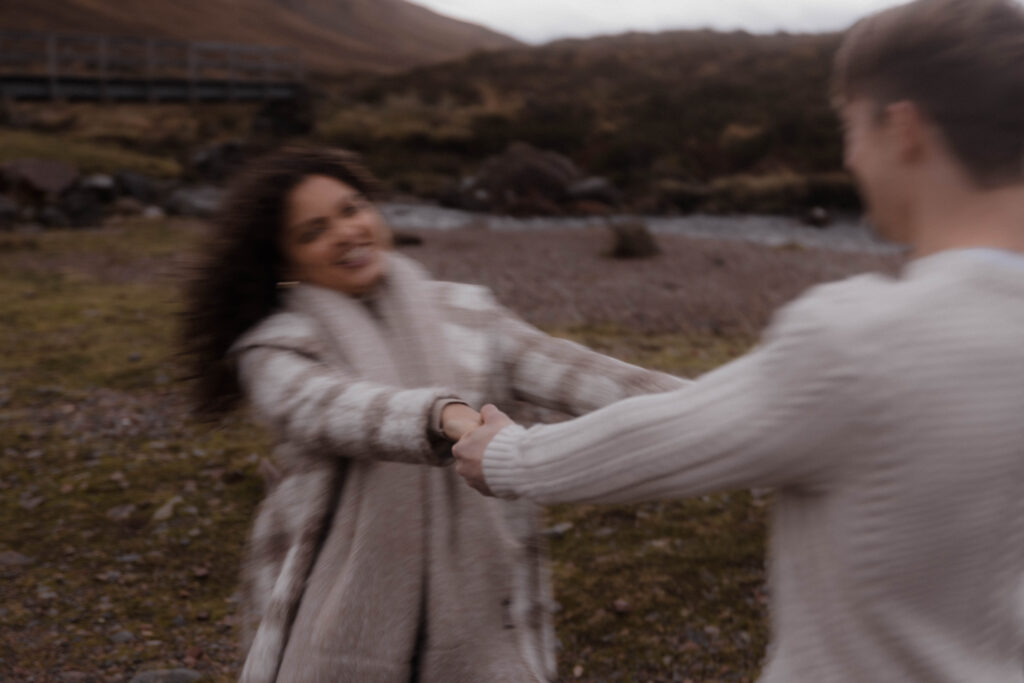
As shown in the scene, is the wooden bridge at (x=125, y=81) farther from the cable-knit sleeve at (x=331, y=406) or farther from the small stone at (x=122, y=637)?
the cable-knit sleeve at (x=331, y=406)

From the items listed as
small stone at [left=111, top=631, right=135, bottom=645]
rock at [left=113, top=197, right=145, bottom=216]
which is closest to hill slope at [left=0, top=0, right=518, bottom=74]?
rock at [left=113, top=197, right=145, bottom=216]

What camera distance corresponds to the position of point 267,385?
2041 mm

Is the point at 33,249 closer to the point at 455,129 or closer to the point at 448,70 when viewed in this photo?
the point at 455,129

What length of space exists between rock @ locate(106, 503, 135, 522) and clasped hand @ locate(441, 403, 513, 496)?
3427 mm

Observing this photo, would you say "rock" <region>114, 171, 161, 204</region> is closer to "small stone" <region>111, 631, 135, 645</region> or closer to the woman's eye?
"small stone" <region>111, 631, 135, 645</region>

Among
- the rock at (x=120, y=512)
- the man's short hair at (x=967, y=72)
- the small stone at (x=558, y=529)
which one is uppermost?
the man's short hair at (x=967, y=72)

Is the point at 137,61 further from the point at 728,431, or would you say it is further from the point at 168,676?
the point at 728,431

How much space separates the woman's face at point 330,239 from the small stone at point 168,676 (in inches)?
72.6

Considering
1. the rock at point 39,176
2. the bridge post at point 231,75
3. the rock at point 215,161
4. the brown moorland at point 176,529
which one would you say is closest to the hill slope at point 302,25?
the bridge post at point 231,75

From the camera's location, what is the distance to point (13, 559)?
14.0ft

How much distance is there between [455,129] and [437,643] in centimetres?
2268

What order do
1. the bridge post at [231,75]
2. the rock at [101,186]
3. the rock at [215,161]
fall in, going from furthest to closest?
1. the bridge post at [231,75]
2. the rock at [215,161]
3. the rock at [101,186]

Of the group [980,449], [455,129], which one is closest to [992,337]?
[980,449]

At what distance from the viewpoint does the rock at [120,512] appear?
15.4ft
